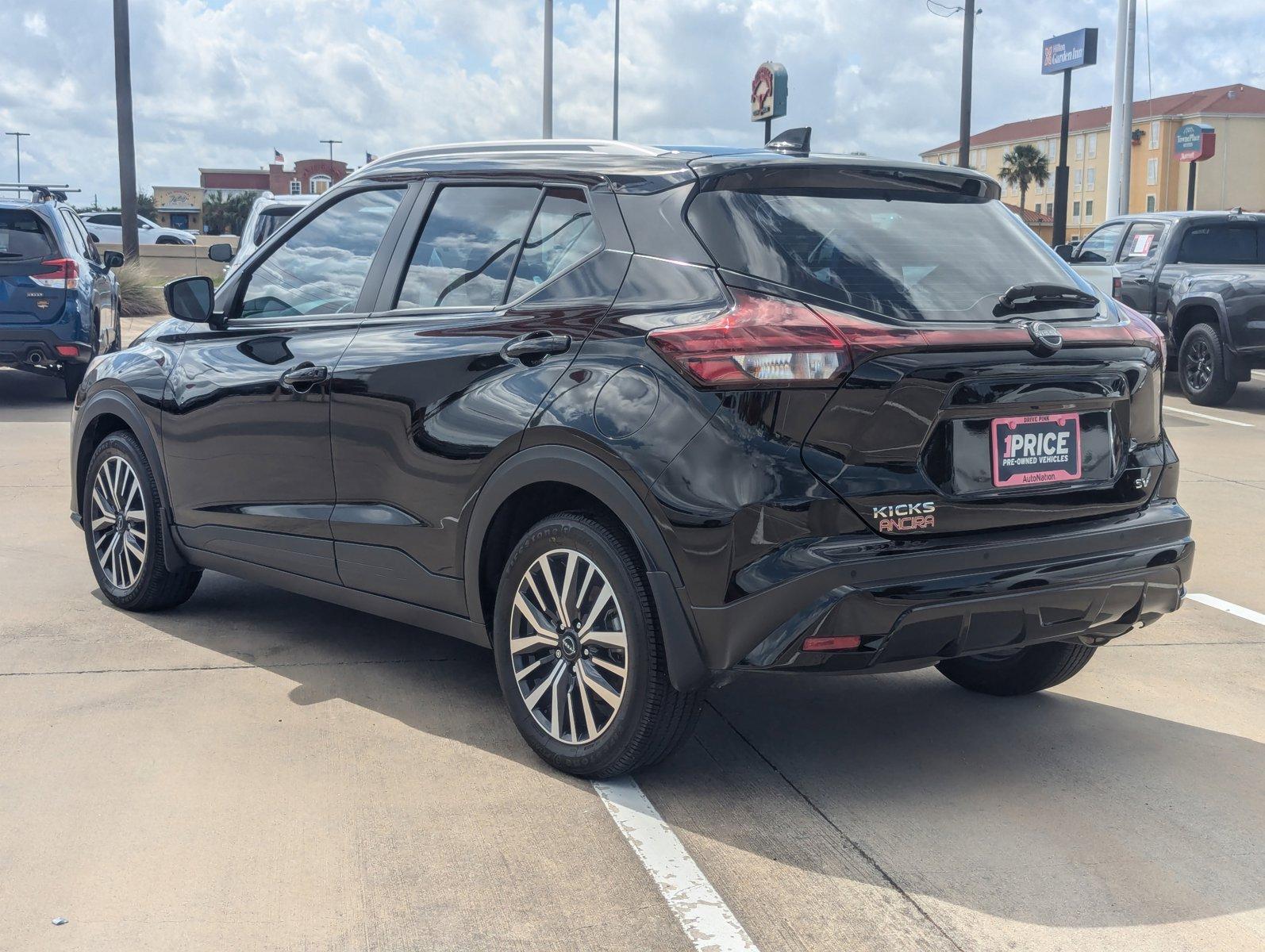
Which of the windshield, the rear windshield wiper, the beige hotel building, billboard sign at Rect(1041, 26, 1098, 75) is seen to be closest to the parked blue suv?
the windshield

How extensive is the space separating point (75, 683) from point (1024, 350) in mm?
3244

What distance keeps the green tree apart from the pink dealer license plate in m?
86.8

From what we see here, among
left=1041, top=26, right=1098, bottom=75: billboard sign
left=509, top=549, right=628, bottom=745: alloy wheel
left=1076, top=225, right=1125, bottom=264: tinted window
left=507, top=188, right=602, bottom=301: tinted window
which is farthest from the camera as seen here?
left=1041, top=26, right=1098, bottom=75: billboard sign

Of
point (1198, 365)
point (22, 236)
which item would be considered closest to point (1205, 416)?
point (1198, 365)

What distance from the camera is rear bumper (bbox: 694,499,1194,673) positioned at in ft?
11.4

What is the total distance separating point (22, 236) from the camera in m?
12.4

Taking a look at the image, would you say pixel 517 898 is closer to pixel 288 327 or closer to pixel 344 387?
pixel 344 387

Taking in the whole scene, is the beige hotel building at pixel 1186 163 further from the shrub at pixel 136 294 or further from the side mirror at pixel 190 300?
the side mirror at pixel 190 300

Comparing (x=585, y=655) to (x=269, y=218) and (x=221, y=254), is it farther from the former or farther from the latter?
(x=269, y=218)

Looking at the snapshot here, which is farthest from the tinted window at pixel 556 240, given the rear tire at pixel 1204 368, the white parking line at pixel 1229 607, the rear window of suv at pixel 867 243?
the rear tire at pixel 1204 368

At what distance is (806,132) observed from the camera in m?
4.23

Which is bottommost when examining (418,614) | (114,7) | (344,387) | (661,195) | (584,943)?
(584,943)

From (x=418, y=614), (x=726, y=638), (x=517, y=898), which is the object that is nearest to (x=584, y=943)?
(x=517, y=898)

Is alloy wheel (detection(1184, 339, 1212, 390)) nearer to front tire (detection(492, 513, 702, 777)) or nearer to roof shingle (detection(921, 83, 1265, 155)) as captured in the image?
front tire (detection(492, 513, 702, 777))
